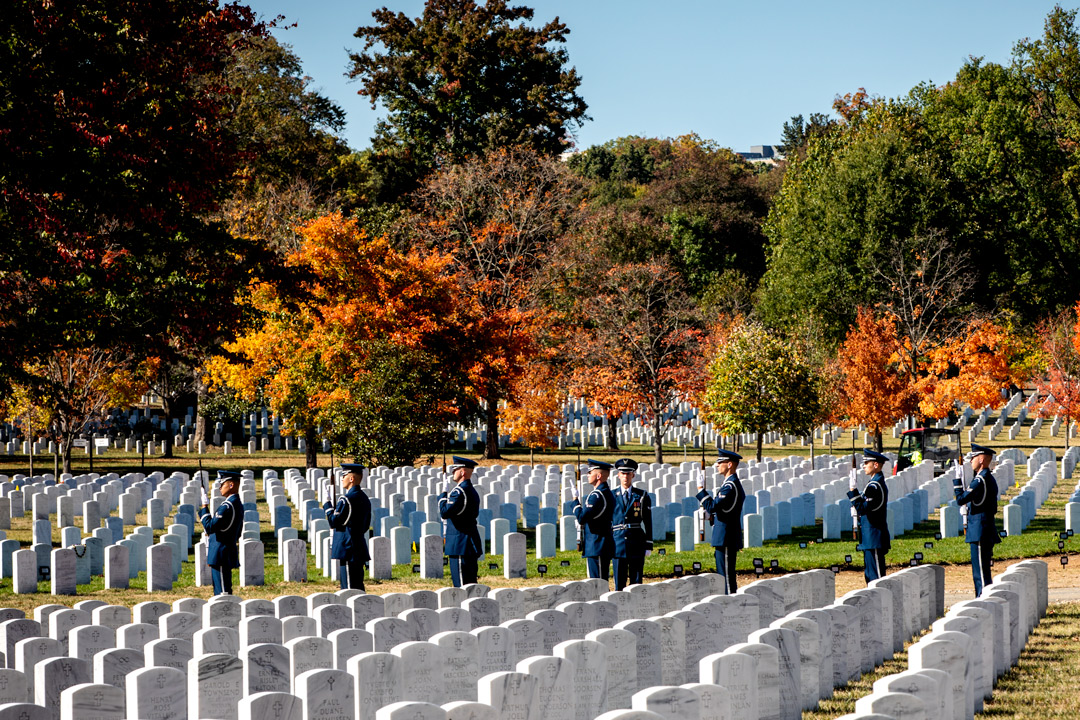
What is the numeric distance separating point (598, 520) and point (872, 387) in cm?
2704

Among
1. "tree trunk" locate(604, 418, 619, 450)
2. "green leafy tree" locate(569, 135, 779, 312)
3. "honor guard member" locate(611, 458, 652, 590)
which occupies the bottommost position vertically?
"honor guard member" locate(611, 458, 652, 590)

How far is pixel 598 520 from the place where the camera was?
13.0 m

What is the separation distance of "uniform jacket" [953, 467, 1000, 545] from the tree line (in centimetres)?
1146

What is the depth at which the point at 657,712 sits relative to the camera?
18.7 ft

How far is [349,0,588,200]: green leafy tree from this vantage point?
50.1m

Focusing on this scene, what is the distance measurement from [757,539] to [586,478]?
23.6 ft

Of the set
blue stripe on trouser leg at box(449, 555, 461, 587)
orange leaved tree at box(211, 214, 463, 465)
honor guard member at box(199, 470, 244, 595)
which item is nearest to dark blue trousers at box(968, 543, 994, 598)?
blue stripe on trouser leg at box(449, 555, 461, 587)

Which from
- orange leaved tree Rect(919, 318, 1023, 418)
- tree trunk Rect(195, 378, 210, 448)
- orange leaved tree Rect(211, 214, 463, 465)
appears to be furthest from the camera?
orange leaved tree Rect(919, 318, 1023, 418)

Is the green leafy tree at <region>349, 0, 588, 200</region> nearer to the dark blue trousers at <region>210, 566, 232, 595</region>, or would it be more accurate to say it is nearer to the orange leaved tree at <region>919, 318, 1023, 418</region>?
the orange leaved tree at <region>919, 318, 1023, 418</region>

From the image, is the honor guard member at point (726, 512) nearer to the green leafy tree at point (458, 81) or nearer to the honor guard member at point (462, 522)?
the honor guard member at point (462, 522)

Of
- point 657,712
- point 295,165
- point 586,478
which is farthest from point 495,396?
point 657,712

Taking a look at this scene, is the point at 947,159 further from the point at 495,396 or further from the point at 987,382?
the point at 495,396

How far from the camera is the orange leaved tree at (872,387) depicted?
37844 mm

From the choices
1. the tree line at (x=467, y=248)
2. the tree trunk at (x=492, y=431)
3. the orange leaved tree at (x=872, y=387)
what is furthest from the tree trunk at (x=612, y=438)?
the orange leaved tree at (x=872, y=387)
